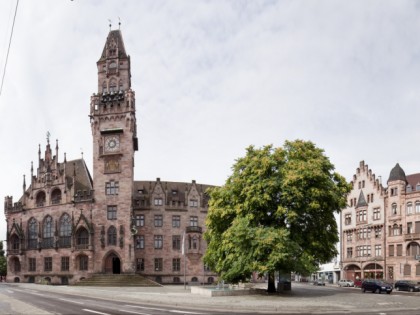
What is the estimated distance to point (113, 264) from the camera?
7475cm

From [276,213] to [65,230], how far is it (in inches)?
1844

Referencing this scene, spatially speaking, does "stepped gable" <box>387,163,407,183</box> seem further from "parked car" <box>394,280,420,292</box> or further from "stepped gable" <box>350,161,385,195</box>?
"parked car" <box>394,280,420,292</box>

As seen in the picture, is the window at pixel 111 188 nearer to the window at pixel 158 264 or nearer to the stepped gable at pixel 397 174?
the window at pixel 158 264

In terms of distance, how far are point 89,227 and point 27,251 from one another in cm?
1442

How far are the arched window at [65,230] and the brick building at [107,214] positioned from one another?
153mm

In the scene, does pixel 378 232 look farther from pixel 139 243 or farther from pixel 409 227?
pixel 139 243

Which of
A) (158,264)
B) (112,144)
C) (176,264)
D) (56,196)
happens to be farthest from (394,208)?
(56,196)

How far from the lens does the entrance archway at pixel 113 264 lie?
73.8m

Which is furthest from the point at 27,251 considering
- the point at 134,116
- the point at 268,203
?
the point at 268,203

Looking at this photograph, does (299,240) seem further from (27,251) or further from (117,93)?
(27,251)

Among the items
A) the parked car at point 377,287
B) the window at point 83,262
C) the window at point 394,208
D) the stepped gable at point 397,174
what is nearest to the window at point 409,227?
the window at point 394,208

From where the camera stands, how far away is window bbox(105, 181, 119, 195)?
74.2 metres

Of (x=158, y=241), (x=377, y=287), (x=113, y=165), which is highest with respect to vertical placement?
(x=113, y=165)

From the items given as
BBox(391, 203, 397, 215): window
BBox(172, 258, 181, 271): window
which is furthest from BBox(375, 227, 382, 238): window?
BBox(172, 258, 181, 271): window
